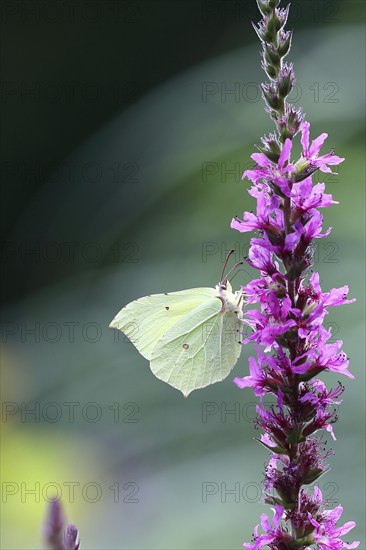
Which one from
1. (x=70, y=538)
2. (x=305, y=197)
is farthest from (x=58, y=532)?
(x=305, y=197)

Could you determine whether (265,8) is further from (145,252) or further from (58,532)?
(145,252)

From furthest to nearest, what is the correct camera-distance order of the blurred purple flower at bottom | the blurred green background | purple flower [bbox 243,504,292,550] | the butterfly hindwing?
the blurred green background < the butterfly hindwing < purple flower [bbox 243,504,292,550] < the blurred purple flower at bottom

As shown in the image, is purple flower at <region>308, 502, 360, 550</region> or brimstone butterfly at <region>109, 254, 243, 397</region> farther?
brimstone butterfly at <region>109, 254, 243, 397</region>

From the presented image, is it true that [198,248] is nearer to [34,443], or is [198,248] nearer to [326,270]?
[326,270]

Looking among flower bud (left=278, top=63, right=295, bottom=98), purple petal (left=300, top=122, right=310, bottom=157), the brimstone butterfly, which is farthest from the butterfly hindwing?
flower bud (left=278, top=63, right=295, bottom=98)

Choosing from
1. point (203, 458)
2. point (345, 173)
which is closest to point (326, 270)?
point (345, 173)

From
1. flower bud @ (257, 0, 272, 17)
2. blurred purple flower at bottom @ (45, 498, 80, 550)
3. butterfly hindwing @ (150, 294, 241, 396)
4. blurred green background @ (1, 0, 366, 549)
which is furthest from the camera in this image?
blurred green background @ (1, 0, 366, 549)

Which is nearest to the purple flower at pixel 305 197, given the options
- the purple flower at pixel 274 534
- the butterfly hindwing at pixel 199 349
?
the purple flower at pixel 274 534

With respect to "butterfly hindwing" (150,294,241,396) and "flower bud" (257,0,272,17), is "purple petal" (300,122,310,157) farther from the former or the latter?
"butterfly hindwing" (150,294,241,396)
